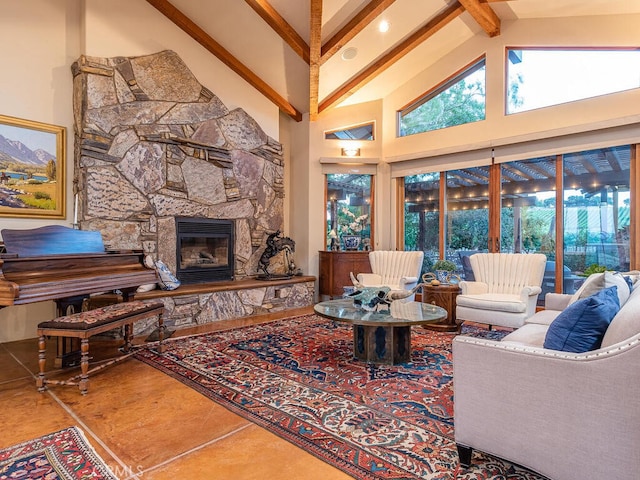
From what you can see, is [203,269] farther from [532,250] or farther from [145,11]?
[532,250]

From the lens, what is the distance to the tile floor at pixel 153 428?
68.0 inches

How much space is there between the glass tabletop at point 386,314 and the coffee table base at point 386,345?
0.42ft

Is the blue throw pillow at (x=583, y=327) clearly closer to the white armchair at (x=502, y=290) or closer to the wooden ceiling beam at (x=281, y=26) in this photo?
the white armchair at (x=502, y=290)

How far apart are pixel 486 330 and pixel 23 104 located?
578cm

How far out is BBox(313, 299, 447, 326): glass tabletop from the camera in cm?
293

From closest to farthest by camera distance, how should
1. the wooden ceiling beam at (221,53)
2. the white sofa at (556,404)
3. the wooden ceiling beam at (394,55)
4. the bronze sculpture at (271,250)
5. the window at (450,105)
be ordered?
the white sofa at (556,404), the wooden ceiling beam at (221,53), the wooden ceiling beam at (394,55), the window at (450,105), the bronze sculpture at (271,250)

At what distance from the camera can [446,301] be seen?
4465 mm

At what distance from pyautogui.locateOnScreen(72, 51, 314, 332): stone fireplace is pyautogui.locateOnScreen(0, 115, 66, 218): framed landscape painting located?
20 centimetres

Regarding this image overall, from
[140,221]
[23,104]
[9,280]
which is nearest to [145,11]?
[23,104]

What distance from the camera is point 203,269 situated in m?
5.30

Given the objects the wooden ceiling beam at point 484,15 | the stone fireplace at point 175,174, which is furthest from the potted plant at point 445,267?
the wooden ceiling beam at point 484,15

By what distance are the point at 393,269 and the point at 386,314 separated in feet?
7.00

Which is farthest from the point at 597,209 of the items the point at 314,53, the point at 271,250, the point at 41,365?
the point at 41,365

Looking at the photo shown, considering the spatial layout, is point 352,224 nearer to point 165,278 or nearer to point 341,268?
point 341,268
